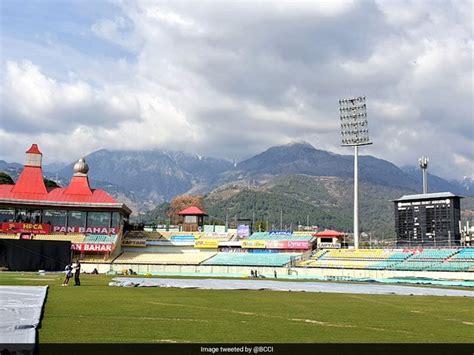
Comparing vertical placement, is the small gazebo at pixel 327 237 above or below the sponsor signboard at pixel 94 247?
above

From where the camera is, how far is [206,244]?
75062 mm

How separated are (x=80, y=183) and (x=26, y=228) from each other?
9493 millimetres

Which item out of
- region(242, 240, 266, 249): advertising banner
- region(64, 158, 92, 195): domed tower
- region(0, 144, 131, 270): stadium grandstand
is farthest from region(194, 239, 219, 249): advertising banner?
region(64, 158, 92, 195): domed tower

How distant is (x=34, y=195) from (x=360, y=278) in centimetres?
4470

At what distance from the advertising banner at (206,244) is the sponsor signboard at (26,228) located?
2084 cm

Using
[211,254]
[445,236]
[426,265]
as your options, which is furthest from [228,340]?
[211,254]

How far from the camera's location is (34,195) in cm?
6944

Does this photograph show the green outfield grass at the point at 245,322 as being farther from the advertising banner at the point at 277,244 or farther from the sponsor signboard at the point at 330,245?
the advertising banner at the point at 277,244

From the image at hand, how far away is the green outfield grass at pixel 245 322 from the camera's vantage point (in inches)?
470

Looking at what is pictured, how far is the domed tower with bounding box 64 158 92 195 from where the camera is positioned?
70.8 m

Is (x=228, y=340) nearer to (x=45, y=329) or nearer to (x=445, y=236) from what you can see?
(x=45, y=329)
